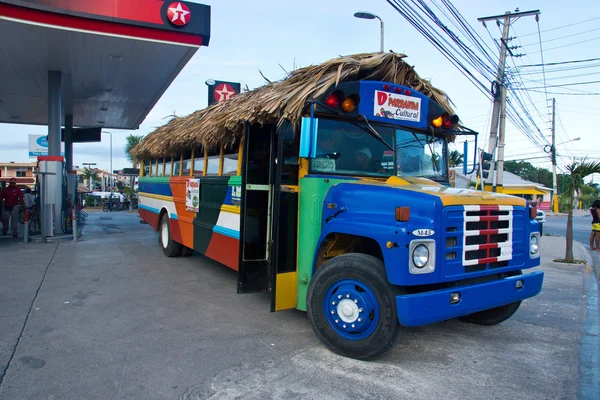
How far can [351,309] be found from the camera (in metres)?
3.81

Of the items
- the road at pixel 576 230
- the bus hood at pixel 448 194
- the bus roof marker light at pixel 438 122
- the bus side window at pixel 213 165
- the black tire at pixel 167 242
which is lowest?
the road at pixel 576 230

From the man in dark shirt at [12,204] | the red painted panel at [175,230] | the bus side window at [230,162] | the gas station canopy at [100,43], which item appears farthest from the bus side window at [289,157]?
the man in dark shirt at [12,204]

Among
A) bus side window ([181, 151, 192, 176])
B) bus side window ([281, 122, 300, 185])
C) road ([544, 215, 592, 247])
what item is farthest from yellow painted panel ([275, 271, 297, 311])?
road ([544, 215, 592, 247])

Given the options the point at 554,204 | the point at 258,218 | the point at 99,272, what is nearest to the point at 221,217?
the point at 258,218

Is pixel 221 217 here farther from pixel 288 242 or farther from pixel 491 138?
pixel 491 138

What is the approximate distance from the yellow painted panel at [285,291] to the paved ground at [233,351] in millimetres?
343

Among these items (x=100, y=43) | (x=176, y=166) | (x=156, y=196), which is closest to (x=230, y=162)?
(x=176, y=166)

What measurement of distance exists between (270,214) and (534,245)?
2850 mm

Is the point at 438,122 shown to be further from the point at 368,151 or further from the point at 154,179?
the point at 154,179

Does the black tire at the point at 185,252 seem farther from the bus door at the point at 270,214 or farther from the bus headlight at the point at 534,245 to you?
the bus headlight at the point at 534,245

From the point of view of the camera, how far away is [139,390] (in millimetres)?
3330

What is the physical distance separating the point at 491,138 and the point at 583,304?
8290 millimetres

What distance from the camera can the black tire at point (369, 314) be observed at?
359cm

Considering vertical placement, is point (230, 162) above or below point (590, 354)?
above
